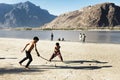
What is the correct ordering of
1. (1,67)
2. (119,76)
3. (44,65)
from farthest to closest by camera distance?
(44,65)
(1,67)
(119,76)

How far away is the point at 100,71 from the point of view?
657 inches

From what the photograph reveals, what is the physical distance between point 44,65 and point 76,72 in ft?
11.3

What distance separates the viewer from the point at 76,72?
53.1ft

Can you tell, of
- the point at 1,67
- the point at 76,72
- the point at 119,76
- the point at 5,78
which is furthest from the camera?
the point at 1,67

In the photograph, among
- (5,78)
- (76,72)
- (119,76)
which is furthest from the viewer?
(76,72)

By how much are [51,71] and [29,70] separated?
53.1 inches

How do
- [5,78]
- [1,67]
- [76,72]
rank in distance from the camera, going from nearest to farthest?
[5,78] → [76,72] → [1,67]

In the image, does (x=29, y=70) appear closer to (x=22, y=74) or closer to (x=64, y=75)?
(x=22, y=74)

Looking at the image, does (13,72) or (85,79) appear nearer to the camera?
(85,79)

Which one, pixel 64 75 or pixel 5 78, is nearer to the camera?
pixel 5 78

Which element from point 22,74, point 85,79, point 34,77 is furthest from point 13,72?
point 85,79

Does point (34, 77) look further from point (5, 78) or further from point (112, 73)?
point (112, 73)

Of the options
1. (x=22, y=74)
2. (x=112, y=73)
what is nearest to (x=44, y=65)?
(x=22, y=74)

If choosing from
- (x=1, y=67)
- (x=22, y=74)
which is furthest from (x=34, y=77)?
(x=1, y=67)
